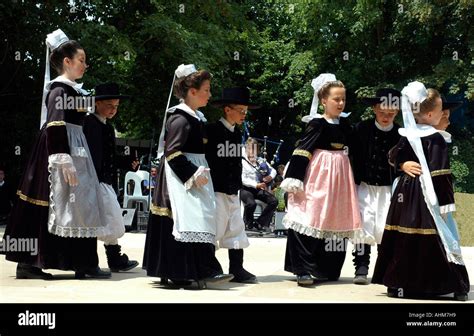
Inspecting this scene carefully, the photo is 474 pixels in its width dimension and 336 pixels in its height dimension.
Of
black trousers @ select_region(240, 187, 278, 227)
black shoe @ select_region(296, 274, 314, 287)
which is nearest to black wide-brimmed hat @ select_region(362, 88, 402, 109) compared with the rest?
black shoe @ select_region(296, 274, 314, 287)

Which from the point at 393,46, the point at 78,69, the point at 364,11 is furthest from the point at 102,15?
the point at 78,69

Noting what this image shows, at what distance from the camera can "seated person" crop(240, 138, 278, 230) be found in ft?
48.7

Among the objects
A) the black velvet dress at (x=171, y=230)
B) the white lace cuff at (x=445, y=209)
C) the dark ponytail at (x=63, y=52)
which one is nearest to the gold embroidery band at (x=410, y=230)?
the white lace cuff at (x=445, y=209)

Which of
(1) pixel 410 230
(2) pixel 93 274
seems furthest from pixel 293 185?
(2) pixel 93 274

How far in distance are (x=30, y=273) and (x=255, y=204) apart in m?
7.34

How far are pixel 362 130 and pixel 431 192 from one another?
62.0 inches

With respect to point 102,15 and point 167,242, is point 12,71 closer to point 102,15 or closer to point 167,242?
point 102,15

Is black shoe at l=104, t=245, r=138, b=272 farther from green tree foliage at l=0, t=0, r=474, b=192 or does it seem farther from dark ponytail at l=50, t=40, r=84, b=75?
green tree foliage at l=0, t=0, r=474, b=192

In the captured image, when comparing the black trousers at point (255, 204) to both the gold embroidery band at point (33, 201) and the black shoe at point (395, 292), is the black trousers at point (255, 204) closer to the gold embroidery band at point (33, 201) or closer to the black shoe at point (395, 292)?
the gold embroidery band at point (33, 201)

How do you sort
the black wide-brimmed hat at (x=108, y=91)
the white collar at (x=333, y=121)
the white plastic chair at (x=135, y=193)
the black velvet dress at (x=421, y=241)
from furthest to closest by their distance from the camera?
1. the white plastic chair at (x=135, y=193)
2. the black wide-brimmed hat at (x=108, y=91)
3. the white collar at (x=333, y=121)
4. the black velvet dress at (x=421, y=241)

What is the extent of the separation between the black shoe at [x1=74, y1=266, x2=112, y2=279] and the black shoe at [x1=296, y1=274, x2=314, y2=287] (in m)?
1.82

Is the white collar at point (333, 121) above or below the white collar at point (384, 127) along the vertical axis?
above

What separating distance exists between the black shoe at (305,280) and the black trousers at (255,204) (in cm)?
695

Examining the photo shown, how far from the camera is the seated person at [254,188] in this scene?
1485 centimetres
